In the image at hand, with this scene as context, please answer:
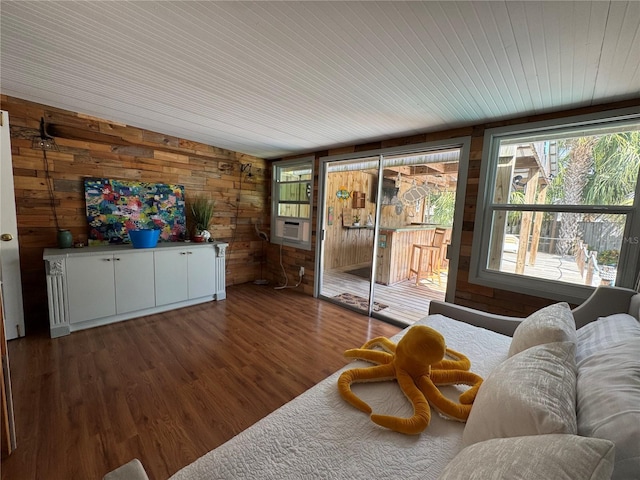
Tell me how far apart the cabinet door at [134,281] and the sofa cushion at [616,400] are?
3.56 metres

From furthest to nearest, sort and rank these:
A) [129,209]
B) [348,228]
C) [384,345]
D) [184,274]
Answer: [348,228]
[184,274]
[129,209]
[384,345]

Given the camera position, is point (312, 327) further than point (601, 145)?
Yes

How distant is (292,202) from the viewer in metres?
4.48

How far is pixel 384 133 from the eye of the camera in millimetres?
3002

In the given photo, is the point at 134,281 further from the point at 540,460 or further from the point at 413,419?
the point at 540,460

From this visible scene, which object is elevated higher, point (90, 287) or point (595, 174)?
point (595, 174)

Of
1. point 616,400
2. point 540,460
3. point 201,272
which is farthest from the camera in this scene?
point 201,272

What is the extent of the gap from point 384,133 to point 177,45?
2.13 m

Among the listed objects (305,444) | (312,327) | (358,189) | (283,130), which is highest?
(283,130)

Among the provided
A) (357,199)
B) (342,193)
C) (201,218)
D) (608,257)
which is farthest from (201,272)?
(608,257)

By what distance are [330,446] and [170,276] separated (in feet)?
9.99

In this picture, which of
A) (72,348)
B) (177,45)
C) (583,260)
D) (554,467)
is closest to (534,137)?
(583,260)

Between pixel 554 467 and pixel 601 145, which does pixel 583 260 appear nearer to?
pixel 601 145

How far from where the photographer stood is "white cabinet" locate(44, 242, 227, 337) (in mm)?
2566
